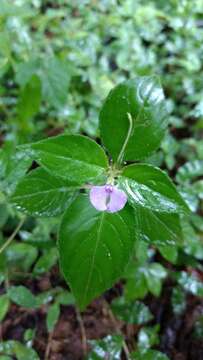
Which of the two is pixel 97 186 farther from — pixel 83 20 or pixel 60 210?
pixel 83 20

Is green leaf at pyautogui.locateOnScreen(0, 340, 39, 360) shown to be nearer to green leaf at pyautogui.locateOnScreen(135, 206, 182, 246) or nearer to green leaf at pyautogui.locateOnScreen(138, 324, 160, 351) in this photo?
green leaf at pyautogui.locateOnScreen(138, 324, 160, 351)

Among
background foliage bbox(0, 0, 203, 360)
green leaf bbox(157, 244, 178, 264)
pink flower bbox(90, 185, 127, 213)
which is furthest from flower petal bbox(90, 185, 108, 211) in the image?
green leaf bbox(157, 244, 178, 264)

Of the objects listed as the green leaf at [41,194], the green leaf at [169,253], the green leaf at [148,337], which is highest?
the green leaf at [41,194]

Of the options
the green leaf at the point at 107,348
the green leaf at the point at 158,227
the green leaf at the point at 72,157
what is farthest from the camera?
the green leaf at the point at 107,348

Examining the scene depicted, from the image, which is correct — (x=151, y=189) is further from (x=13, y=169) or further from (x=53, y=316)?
(x=53, y=316)

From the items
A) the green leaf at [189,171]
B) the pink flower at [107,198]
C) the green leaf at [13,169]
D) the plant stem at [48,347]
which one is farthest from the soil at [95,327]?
the pink flower at [107,198]

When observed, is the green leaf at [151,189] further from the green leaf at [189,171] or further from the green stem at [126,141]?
the green leaf at [189,171]

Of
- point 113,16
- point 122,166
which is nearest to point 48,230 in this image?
point 122,166
